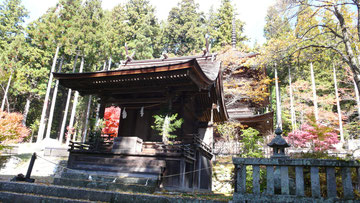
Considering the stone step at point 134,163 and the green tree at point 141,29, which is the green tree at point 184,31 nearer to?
the green tree at point 141,29

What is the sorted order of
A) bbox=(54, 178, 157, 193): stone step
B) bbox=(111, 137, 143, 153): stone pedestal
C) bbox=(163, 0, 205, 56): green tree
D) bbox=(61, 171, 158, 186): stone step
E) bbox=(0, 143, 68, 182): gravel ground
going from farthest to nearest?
bbox=(163, 0, 205, 56): green tree, bbox=(0, 143, 68, 182): gravel ground, bbox=(111, 137, 143, 153): stone pedestal, bbox=(61, 171, 158, 186): stone step, bbox=(54, 178, 157, 193): stone step

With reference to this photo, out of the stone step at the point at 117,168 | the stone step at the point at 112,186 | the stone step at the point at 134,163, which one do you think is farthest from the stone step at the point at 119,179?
the stone step at the point at 134,163

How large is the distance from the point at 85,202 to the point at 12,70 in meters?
24.2

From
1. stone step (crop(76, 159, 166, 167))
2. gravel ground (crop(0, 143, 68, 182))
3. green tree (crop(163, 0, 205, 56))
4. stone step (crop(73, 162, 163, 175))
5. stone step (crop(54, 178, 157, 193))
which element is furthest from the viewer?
green tree (crop(163, 0, 205, 56))

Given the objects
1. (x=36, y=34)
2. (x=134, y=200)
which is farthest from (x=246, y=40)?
(x=134, y=200)

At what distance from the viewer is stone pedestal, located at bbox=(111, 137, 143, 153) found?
8.23 metres

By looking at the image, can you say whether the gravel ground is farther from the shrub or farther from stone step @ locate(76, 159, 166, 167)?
the shrub

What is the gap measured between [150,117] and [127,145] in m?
2.72

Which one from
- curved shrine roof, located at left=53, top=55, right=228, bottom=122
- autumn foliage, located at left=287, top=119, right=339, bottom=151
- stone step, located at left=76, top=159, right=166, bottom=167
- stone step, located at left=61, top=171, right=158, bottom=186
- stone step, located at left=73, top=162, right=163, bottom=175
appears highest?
curved shrine roof, located at left=53, top=55, right=228, bottom=122

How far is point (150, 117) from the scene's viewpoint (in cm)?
1091

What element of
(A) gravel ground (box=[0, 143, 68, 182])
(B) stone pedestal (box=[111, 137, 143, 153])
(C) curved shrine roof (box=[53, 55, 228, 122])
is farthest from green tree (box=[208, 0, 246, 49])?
(B) stone pedestal (box=[111, 137, 143, 153])

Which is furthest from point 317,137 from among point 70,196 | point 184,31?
point 184,31

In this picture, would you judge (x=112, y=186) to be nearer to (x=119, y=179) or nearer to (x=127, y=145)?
(x=119, y=179)

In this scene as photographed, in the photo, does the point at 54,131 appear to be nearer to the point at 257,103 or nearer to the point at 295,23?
the point at 257,103
